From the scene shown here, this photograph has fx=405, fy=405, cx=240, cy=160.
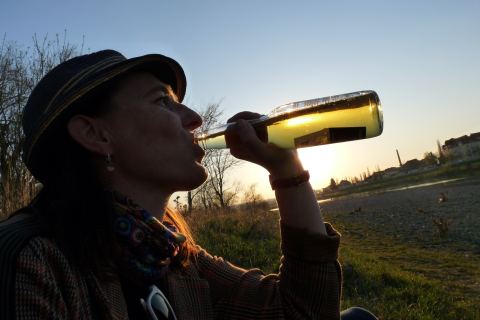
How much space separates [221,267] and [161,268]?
558mm

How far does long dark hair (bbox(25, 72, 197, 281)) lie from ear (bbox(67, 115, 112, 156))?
3 centimetres

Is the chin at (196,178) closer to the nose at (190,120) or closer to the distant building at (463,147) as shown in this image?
the nose at (190,120)

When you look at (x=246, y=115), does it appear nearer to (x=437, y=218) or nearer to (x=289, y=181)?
(x=289, y=181)

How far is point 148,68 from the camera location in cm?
199

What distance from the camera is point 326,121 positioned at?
2234mm

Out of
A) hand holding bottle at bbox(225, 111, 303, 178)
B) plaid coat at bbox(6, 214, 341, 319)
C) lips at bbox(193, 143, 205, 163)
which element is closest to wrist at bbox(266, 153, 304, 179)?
hand holding bottle at bbox(225, 111, 303, 178)

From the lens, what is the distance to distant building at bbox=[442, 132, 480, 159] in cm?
5534

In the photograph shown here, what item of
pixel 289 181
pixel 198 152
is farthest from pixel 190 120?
pixel 289 181

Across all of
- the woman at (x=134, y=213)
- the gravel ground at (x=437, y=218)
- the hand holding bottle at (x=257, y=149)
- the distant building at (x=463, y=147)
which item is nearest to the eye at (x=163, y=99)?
the woman at (x=134, y=213)

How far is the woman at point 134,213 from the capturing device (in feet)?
4.35

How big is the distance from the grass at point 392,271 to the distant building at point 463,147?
161 feet

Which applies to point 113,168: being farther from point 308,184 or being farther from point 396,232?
point 396,232

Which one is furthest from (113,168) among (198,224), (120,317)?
(198,224)

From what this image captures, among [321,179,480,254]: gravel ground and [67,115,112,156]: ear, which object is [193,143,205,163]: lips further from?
[321,179,480,254]: gravel ground
